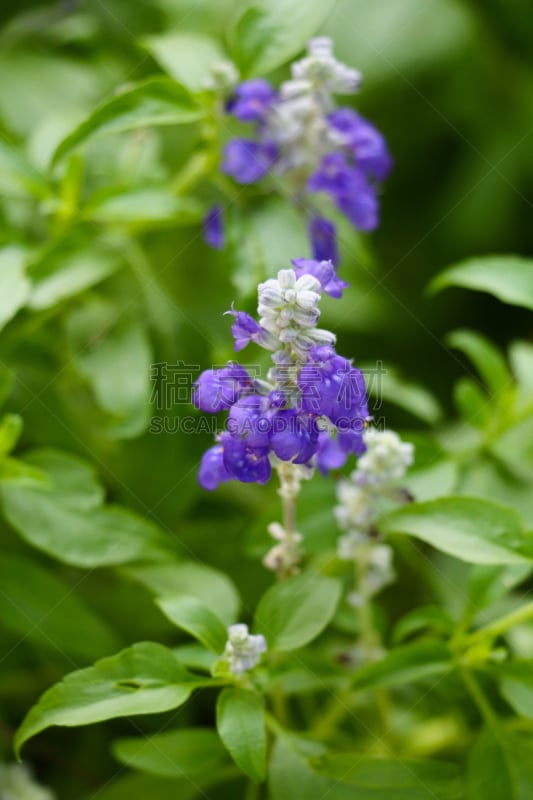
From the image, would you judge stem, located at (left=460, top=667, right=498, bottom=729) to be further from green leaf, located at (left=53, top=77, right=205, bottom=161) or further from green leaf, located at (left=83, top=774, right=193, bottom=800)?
green leaf, located at (left=53, top=77, right=205, bottom=161)

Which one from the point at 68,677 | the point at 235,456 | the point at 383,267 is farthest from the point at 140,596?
the point at 383,267

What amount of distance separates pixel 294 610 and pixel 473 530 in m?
0.33

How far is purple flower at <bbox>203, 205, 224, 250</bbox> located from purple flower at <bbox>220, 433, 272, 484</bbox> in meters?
0.72

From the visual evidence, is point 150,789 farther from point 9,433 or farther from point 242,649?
point 9,433

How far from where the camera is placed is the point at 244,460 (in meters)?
1.31

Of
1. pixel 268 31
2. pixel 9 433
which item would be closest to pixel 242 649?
pixel 9 433

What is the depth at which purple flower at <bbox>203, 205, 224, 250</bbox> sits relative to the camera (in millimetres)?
1923

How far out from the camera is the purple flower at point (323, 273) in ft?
4.39

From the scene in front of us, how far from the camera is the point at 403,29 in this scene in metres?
3.04

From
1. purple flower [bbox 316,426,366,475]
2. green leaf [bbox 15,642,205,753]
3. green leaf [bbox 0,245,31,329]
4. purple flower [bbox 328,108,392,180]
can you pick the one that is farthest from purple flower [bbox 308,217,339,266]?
green leaf [bbox 15,642,205,753]

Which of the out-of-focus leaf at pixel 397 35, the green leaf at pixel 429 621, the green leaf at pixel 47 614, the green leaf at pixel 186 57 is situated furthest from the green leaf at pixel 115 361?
the out-of-focus leaf at pixel 397 35

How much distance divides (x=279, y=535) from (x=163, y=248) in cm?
117

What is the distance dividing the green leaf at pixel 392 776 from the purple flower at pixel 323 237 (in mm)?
993

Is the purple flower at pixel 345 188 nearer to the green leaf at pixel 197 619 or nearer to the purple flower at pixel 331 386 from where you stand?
the purple flower at pixel 331 386
